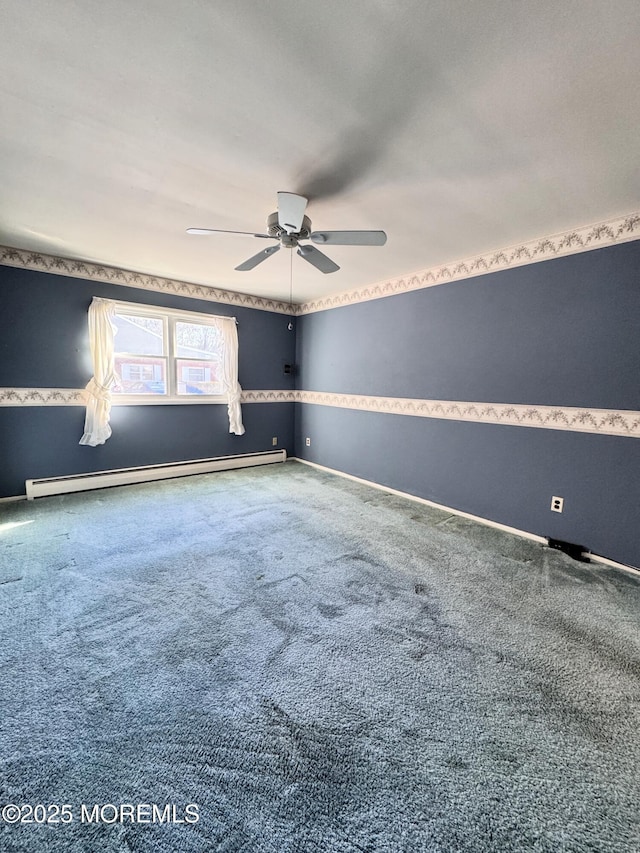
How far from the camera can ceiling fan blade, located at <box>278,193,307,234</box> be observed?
1.79 meters

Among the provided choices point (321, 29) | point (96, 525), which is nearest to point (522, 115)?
point (321, 29)

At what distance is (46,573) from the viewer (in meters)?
2.31

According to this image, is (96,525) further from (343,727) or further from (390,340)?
(390,340)

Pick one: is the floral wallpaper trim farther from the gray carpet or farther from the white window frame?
the white window frame

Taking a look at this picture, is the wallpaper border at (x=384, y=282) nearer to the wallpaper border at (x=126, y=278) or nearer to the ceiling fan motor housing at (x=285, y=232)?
the wallpaper border at (x=126, y=278)

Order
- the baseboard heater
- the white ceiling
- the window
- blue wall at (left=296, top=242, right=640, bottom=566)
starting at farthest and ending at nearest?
1. the window
2. the baseboard heater
3. blue wall at (left=296, top=242, right=640, bottom=566)
4. the white ceiling

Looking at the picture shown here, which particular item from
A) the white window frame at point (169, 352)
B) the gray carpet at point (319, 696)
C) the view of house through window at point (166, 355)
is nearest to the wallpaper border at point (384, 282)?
the white window frame at point (169, 352)

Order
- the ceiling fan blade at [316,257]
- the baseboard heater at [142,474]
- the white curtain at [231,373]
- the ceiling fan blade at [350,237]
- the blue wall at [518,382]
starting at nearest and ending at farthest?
the ceiling fan blade at [350,237]
the ceiling fan blade at [316,257]
the blue wall at [518,382]
the baseboard heater at [142,474]
the white curtain at [231,373]

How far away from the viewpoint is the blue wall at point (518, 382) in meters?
2.51

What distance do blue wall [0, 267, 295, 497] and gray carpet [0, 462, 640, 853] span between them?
1.37 m

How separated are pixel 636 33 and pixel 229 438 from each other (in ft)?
16.0

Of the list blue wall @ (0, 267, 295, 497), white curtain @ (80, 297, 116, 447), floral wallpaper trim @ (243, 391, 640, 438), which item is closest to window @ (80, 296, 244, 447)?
white curtain @ (80, 297, 116, 447)

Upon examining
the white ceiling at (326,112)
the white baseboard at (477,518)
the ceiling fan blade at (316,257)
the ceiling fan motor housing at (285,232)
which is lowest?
the white baseboard at (477,518)

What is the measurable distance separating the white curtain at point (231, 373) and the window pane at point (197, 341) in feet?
0.37
